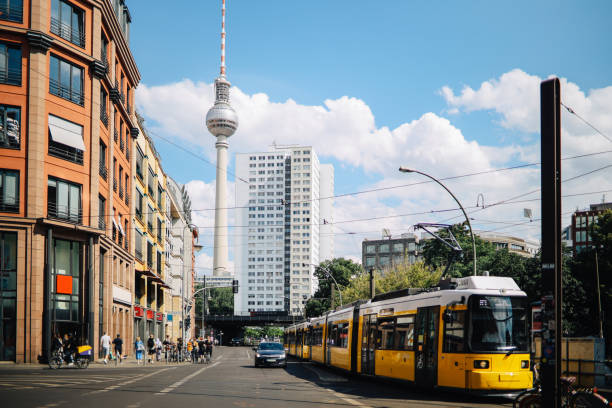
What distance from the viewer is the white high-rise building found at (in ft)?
629

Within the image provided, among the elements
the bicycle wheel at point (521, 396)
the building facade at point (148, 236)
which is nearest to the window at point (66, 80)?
the building facade at point (148, 236)

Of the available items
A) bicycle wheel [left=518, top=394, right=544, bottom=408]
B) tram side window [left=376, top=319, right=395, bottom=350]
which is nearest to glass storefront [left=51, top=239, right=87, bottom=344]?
tram side window [left=376, top=319, right=395, bottom=350]

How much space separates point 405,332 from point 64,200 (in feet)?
74.3

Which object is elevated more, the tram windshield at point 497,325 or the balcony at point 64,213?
the balcony at point 64,213

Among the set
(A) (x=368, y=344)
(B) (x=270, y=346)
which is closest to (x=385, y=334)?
(A) (x=368, y=344)

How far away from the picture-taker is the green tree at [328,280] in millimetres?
96188

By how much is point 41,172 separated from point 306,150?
158 m

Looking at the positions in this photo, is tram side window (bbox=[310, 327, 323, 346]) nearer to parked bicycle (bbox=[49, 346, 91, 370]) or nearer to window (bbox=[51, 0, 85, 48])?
parked bicycle (bbox=[49, 346, 91, 370])

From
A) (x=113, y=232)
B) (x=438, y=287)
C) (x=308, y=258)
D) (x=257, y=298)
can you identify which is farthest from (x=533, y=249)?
(x=438, y=287)

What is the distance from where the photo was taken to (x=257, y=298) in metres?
198

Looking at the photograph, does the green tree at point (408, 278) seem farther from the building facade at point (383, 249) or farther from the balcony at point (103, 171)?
the building facade at point (383, 249)

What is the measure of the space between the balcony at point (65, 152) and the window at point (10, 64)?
349cm

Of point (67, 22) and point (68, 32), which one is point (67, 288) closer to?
point (68, 32)

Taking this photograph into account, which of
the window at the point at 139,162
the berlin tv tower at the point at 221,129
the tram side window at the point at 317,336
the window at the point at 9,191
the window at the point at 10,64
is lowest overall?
the tram side window at the point at 317,336
